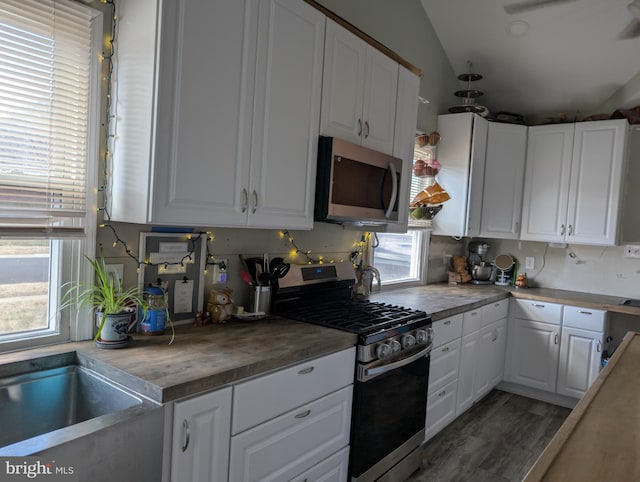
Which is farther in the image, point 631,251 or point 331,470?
point 631,251

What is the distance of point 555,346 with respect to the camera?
371cm

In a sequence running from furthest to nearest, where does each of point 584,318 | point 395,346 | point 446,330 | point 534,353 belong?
point 534,353 < point 584,318 < point 446,330 < point 395,346

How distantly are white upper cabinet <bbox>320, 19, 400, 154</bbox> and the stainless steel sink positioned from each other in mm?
1456

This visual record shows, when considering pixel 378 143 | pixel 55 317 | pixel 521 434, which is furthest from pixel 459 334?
pixel 55 317

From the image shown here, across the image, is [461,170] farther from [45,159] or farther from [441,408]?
[45,159]

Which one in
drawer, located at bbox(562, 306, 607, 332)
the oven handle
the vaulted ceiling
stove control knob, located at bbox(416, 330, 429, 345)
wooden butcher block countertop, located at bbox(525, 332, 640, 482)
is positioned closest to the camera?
wooden butcher block countertop, located at bbox(525, 332, 640, 482)

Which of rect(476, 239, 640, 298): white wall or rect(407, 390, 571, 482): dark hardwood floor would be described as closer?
rect(407, 390, 571, 482): dark hardwood floor

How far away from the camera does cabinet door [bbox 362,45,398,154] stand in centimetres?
250

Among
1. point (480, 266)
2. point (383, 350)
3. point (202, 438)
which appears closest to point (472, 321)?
point (480, 266)

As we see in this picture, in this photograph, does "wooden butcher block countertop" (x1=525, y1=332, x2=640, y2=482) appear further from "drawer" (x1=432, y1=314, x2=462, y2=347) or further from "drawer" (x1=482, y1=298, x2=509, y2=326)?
"drawer" (x1=482, y1=298, x2=509, y2=326)

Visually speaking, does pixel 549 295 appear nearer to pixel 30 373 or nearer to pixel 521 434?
pixel 521 434

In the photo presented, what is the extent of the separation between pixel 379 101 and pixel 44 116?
168 cm

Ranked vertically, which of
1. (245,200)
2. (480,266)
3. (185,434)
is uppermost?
(245,200)

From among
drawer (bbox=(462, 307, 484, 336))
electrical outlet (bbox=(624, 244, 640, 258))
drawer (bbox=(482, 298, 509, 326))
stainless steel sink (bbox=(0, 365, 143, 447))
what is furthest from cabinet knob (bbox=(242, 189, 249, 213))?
electrical outlet (bbox=(624, 244, 640, 258))
